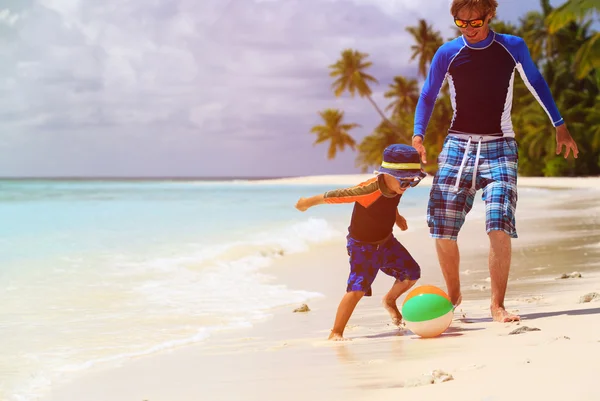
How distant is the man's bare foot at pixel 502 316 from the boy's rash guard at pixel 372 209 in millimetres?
751

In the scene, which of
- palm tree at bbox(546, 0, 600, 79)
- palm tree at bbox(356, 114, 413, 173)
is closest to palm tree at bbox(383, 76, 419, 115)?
palm tree at bbox(356, 114, 413, 173)

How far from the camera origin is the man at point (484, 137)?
4.37 meters

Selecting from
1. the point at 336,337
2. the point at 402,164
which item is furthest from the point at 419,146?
the point at 336,337

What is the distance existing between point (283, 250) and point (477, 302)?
19.2 feet

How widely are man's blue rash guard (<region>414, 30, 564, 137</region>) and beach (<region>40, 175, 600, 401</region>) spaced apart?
Result: 3.79 ft

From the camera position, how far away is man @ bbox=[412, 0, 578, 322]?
437 cm

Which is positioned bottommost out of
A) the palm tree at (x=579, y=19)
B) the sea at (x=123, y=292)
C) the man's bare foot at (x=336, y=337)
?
the sea at (x=123, y=292)

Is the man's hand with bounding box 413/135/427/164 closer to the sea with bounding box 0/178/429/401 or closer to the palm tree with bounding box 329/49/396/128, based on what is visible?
the sea with bounding box 0/178/429/401

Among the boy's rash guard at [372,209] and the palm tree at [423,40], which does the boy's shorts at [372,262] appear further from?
the palm tree at [423,40]

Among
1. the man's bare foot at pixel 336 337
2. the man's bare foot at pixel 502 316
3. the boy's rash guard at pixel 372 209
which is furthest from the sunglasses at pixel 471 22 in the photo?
the man's bare foot at pixel 336 337

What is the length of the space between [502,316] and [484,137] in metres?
1.02

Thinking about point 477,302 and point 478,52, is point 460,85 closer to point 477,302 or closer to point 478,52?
point 478,52

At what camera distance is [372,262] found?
449 centimetres

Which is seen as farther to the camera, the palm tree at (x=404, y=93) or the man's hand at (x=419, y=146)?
the palm tree at (x=404, y=93)
